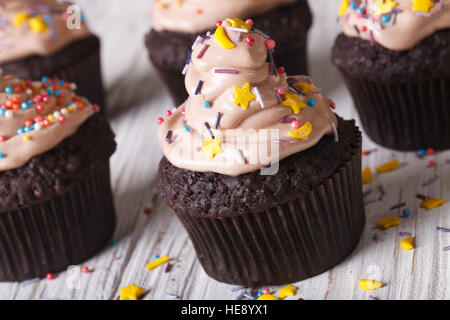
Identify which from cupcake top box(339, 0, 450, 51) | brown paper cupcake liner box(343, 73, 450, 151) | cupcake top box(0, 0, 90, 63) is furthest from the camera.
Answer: cupcake top box(0, 0, 90, 63)

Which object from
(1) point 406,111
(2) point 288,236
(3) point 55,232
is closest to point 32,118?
(3) point 55,232

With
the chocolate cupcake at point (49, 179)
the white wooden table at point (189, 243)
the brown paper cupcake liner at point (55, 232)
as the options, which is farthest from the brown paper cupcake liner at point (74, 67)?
the brown paper cupcake liner at point (55, 232)

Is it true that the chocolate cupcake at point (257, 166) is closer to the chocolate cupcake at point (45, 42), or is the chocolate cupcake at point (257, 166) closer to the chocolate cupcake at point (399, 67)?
the chocolate cupcake at point (399, 67)

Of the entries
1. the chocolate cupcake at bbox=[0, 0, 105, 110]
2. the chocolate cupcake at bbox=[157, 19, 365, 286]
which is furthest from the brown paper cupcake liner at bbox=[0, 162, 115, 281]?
the chocolate cupcake at bbox=[0, 0, 105, 110]

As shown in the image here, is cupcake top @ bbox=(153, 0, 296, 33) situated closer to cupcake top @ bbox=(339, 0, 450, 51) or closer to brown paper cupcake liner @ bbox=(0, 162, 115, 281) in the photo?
cupcake top @ bbox=(339, 0, 450, 51)

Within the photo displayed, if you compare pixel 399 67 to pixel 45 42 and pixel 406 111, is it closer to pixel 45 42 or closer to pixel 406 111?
pixel 406 111

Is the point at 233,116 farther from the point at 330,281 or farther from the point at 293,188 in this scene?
the point at 330,281
